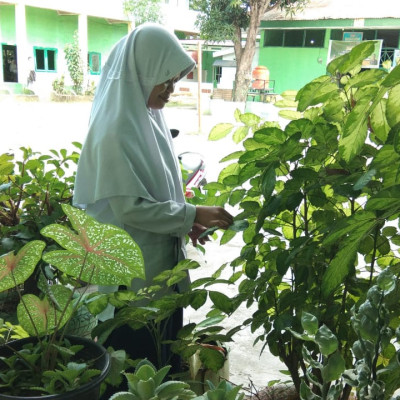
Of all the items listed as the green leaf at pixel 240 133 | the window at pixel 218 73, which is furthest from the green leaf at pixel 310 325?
the window at pixel 218 73

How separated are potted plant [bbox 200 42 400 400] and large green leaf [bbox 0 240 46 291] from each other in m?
0.33

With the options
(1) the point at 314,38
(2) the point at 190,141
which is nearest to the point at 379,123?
(2) the point at 190,141

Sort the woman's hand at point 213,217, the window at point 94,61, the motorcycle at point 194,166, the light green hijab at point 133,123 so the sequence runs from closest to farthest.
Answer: the woman's hand at point 213,217 < the light green hijab at point 133,123 < the motorcycle at point 194,166 < the window at point 94,61

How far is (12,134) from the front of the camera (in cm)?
762

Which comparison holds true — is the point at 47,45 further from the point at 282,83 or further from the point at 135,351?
the point at 135,351

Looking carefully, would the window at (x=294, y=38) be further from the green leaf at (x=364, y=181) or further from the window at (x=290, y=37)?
the green leaf at (x=364, y=181)

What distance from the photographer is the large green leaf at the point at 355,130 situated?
554mm

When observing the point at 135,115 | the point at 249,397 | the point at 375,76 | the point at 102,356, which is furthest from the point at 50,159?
the point at 375,76

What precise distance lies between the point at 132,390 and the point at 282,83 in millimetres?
11502

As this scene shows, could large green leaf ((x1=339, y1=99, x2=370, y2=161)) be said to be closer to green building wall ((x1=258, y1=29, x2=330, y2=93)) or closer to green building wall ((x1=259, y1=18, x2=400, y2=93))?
green building wall ((x1=259, y1=18, x2=400, y2=93))

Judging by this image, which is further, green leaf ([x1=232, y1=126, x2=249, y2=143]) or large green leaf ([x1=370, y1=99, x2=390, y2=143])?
green leaf ([x1=232, y1=126, x2=249, y2=143])

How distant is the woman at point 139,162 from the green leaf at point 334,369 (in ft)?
2.35

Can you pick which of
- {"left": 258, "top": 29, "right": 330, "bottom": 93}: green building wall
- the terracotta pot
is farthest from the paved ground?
{"left": 258, "top": 29, "right": 330, "bottom": 93}: green building wall

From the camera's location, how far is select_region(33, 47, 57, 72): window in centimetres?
1146
